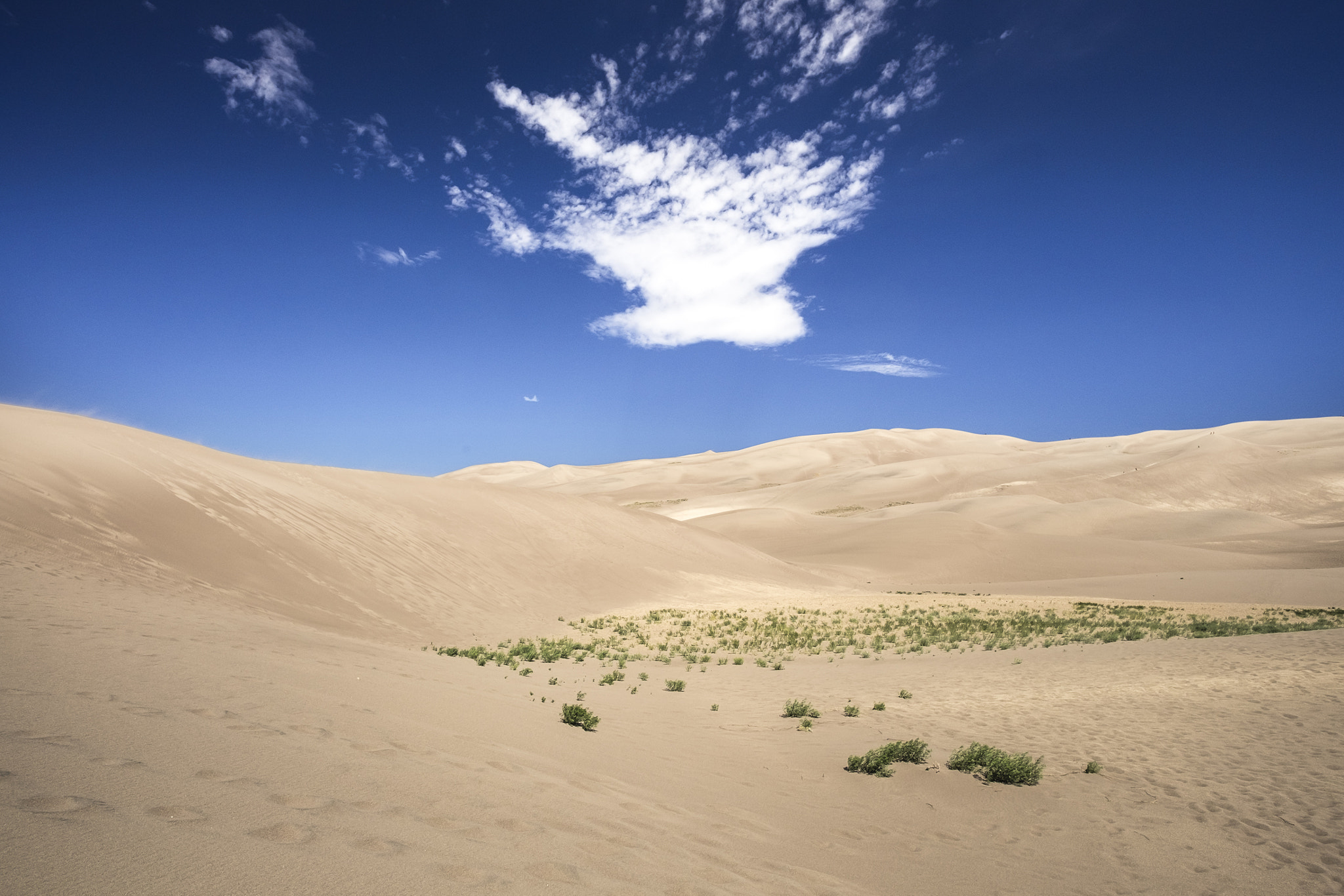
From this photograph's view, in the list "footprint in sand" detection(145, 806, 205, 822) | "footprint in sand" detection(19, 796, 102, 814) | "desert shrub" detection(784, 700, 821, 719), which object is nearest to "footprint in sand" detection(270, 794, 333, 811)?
"footprint in sand" detection(145, 806, 205, 822)

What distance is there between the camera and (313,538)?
18.3 metres

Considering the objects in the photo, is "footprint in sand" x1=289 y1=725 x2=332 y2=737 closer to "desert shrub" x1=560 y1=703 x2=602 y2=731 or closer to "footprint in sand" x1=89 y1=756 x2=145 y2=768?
"footprint in sand" x1=89 y1=756 x2=145 y2=768

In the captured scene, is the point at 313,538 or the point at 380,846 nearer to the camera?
the point at 380,846

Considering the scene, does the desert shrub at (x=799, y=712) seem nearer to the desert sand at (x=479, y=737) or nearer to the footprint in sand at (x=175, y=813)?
the desert sand at (x=479, y=737)

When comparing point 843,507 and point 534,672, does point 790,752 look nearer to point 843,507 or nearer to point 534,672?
point 534,672

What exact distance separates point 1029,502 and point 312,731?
2933 inches

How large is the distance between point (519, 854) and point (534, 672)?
8.78 meters

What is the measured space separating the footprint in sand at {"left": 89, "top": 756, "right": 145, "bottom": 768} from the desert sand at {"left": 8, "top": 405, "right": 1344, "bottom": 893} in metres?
0.05


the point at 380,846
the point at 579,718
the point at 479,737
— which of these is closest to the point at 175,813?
the point at 380,846

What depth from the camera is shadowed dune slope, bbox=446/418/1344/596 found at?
151ft

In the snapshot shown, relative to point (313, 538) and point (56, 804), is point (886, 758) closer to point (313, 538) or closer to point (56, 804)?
point (56, 804)

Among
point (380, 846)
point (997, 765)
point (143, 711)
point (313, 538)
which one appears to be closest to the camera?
point (380, 846)

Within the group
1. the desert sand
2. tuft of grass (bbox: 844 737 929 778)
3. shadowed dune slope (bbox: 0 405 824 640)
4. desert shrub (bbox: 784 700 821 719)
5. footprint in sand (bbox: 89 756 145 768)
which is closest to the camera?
the desert sand

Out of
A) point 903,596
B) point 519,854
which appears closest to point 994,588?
point 903,596
